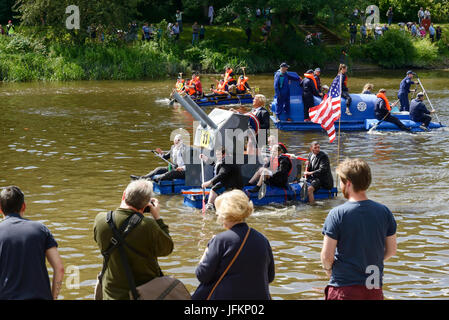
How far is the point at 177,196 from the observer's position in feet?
44.1

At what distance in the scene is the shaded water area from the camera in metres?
9.30

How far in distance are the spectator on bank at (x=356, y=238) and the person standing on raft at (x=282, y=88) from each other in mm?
15815

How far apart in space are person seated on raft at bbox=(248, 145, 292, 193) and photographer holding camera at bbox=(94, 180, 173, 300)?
7.16 m

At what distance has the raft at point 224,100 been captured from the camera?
27469 mm

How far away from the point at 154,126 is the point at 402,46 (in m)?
29.3

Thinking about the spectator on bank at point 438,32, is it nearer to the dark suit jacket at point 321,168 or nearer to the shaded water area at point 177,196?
the shaded water area at point 177,196

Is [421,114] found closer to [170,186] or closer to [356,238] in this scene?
[170,186]

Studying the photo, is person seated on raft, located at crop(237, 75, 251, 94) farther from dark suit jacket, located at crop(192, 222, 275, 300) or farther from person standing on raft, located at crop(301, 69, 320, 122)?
dark suit jacket, located at crop(192, 222, 275, 300)

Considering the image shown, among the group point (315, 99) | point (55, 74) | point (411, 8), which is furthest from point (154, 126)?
point (411, 8)

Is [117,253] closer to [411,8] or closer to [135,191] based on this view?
[135,191]

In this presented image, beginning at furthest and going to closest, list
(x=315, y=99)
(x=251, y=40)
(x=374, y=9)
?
(x=374, y=9)
(x=251, y=40)
(x=315, y=99)

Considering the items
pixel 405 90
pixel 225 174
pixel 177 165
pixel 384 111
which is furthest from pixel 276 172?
pixel 405 90

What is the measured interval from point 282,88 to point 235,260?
16541mm

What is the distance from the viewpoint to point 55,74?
124 ft
